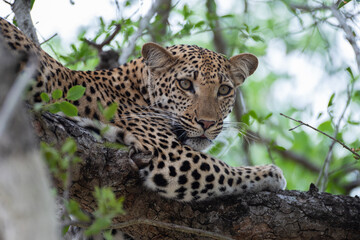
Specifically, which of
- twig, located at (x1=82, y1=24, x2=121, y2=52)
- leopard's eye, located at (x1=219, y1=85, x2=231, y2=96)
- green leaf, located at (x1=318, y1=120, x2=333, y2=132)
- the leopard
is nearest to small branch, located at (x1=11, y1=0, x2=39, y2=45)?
the leopard

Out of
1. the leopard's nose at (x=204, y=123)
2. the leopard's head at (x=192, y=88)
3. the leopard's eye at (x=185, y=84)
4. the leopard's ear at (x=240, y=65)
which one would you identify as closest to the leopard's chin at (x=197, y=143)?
the leopard's head at (x=192, y=88)

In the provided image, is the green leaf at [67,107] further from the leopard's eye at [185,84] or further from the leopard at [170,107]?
the leopard's eye at [185,84]

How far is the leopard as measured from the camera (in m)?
4.76

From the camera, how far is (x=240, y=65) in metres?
6.73

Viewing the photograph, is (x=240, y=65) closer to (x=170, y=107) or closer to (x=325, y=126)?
(x=170, y=107)

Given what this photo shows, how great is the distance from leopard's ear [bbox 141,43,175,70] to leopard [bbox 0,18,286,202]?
0.01 metres

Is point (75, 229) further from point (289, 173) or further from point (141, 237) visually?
point (289, 173)

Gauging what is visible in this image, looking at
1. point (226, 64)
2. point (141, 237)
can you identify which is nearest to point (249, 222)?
point (141, 237)

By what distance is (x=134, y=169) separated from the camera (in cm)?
441

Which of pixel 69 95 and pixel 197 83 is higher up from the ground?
pixel 197 83

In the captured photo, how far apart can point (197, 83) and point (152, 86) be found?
25.8 inches

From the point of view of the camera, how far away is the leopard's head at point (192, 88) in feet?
19.2

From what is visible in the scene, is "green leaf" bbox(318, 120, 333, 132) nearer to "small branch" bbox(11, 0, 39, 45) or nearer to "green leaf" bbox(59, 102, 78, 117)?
"small branch" bbox(11, 0, 39, 45)

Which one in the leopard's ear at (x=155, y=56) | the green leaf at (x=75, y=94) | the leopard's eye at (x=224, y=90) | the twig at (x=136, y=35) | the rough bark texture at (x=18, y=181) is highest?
the twig at (x=136, y=35)
